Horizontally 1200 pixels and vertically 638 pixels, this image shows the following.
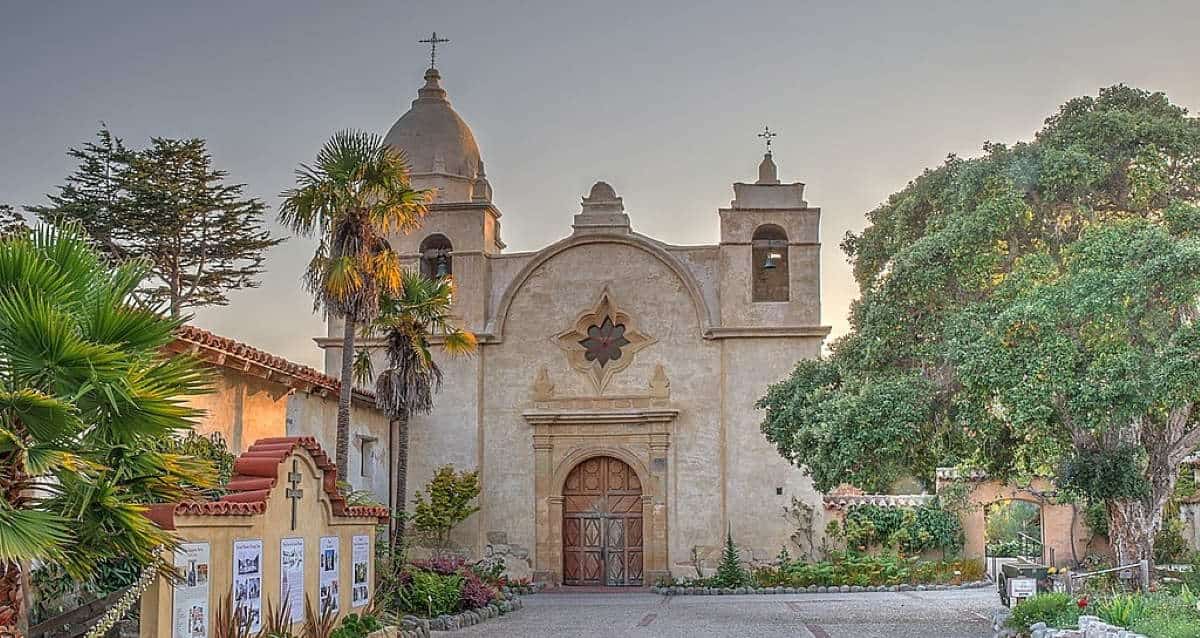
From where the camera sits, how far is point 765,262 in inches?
1102

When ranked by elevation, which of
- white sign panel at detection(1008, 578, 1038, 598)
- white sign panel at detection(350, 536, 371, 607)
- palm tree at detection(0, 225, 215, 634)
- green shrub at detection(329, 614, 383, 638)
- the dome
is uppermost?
the dome

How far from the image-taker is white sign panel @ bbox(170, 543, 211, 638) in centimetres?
1009

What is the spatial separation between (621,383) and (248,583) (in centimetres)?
1696

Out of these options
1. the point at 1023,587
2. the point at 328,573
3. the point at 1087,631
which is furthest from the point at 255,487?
the point at 1023,587

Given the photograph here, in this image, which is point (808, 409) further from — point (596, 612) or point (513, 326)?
point (513, 326)

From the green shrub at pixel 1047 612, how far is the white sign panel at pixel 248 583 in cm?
836

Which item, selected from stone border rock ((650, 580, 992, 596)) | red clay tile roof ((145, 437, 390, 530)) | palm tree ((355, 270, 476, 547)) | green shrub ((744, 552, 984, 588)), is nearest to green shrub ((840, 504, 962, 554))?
green shrub ((744, 552, 984, 588))

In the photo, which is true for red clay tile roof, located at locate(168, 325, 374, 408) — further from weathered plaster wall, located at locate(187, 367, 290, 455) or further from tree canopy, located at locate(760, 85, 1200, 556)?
tree canopy, located at locate(760, 85, 1200, 556)

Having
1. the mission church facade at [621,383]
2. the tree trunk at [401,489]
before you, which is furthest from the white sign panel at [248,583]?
the mission church facade at [621,383]

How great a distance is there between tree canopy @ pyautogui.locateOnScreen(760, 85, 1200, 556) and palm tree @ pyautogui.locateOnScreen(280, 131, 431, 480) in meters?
6.92

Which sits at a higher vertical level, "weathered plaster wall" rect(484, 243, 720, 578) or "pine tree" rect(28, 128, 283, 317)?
"pine tree" rect(28, 128, 283, 317)

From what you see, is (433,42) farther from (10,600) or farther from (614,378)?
(10,600)

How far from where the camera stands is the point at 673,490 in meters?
27.2

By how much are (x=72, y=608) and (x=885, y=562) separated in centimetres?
1810
